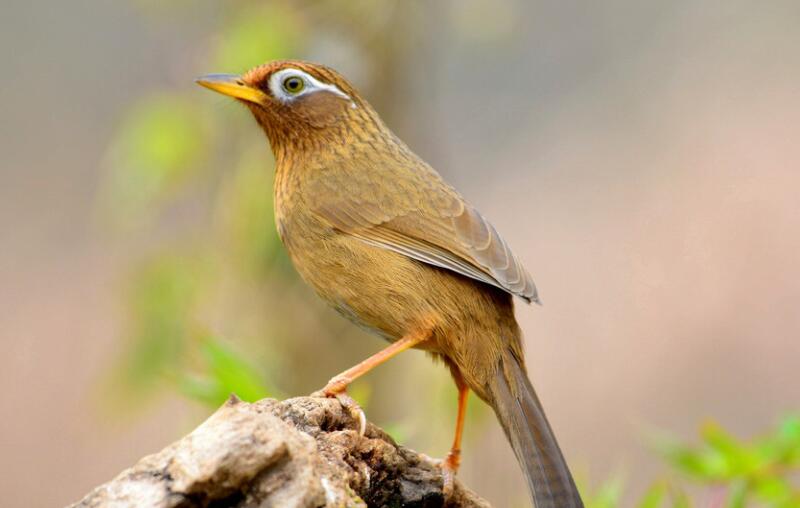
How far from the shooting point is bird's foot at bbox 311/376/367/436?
3838 mm

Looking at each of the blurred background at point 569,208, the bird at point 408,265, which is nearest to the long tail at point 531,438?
the bird at point 408,265

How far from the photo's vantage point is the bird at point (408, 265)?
14.3 feet

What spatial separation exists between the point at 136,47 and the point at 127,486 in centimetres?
921

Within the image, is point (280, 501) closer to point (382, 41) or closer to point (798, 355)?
point (382, 41)

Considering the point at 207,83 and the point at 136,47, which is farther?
the point at 136,47

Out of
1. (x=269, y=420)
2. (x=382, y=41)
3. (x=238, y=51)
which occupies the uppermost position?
(x=382, y=41)

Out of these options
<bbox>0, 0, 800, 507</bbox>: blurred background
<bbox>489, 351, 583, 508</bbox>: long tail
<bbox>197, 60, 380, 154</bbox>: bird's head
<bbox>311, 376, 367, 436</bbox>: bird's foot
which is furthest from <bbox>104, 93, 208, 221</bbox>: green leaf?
<bbox>489, 351, 583, 508</bbox>: long tail

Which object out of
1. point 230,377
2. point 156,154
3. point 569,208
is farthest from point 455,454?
point 569,208

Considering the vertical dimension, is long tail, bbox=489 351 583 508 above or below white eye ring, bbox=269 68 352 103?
below

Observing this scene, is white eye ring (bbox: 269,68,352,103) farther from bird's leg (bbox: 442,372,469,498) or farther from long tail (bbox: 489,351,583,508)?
long tail (bbox: 489,351,583,508)

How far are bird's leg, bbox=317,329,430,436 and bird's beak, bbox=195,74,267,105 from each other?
129cm

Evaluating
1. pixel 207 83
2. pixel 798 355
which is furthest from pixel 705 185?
pixel 207 83

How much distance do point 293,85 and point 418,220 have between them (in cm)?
97

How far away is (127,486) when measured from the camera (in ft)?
9.78
